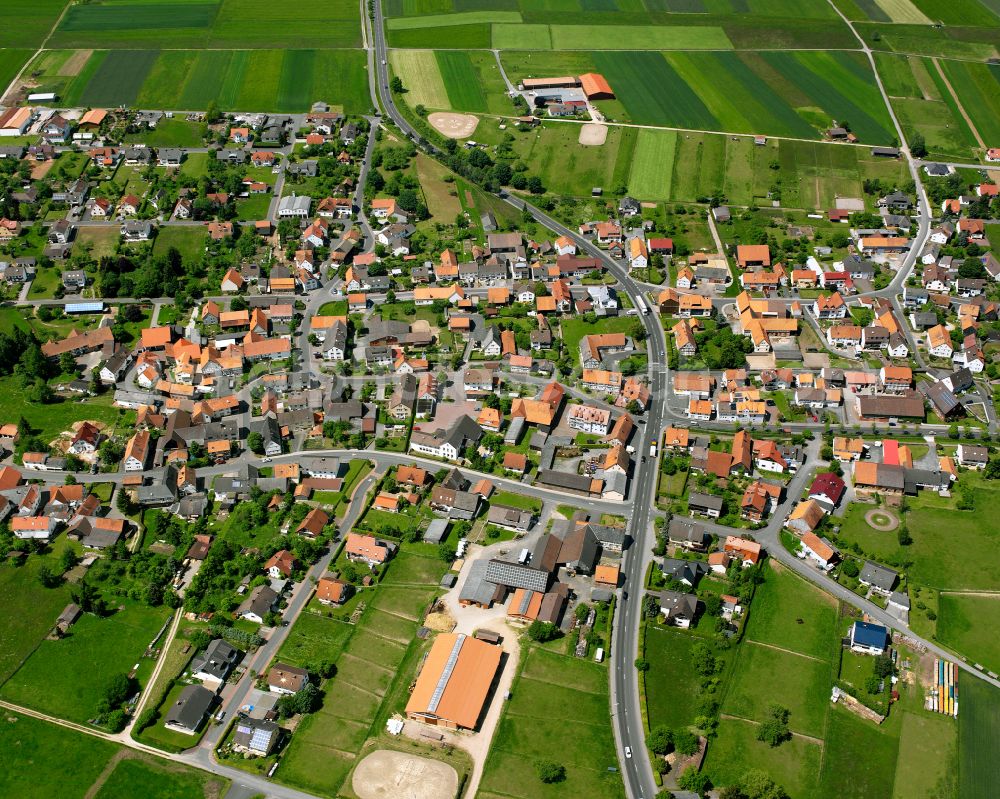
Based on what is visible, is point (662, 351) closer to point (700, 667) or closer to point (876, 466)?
point (876, 466)

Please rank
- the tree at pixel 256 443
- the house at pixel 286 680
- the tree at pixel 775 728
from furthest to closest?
the tree at pixel 256 443 < the house at pixel 286 680 < the tree at pixel 775 728

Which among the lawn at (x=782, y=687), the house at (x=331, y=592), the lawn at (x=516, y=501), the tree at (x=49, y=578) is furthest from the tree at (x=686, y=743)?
the tree at (x=49, y=578)

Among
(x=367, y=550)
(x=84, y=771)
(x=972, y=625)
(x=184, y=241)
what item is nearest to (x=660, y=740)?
(x=972, y=625)

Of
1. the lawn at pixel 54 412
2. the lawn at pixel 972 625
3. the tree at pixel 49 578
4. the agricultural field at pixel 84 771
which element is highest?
the lawn at pixel 972 625

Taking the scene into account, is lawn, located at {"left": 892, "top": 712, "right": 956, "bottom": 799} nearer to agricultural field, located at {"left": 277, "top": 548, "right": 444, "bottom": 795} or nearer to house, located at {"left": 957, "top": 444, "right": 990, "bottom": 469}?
house, located at {"left": 957, "top": 444, "right": 990, "bottom": 469}

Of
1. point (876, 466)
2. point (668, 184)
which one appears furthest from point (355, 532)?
point (668, 184)

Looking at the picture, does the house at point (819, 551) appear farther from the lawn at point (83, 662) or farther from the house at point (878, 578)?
the lawn at point (83, 662)
